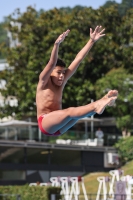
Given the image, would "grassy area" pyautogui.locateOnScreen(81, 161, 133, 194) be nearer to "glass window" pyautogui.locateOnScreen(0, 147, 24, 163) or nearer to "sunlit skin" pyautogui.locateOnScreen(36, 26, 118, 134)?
"glass window" pyautogui.locateOnScreen(0, 147, 24, 163)

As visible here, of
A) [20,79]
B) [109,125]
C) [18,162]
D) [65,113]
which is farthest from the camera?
[109,125]

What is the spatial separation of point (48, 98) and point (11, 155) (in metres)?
38.1

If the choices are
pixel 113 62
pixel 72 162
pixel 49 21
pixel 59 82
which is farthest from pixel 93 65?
pixel 59 82

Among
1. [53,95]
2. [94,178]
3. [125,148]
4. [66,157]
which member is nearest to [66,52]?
[66,157]

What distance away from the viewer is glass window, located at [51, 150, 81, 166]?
5331 cm

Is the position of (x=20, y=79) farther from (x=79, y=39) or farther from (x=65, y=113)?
(x=65, y=113)

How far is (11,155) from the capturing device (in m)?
51.0

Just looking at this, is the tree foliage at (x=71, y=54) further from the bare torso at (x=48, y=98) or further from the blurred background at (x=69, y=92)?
the bare torso at (x=48, y=98)

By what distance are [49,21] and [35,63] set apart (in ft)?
13.9

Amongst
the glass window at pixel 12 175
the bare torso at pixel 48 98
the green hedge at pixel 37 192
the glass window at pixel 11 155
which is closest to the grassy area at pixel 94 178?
the glass window at pixel 12 175

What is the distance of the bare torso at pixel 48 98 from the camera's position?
1333 cm

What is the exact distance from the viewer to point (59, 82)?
43.6 feet

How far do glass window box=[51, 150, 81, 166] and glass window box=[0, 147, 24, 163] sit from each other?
2.83m

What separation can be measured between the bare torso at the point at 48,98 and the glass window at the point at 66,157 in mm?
39546
